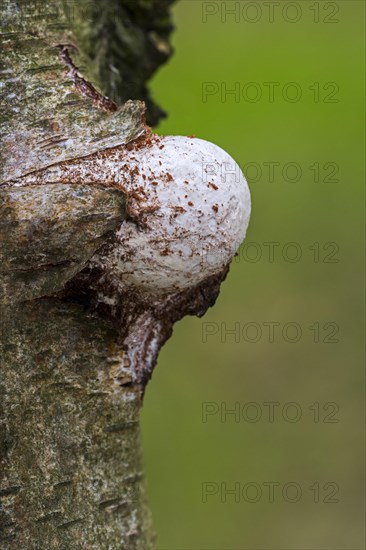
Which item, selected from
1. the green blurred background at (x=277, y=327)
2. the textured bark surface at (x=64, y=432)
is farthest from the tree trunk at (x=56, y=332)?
the green blurred background at (x=277, y=327)

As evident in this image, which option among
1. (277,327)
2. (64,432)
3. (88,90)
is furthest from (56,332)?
(277,327)

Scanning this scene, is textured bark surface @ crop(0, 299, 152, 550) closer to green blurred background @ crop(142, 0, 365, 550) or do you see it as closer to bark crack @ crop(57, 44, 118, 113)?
bark crack @ crop(57, 44, 118, 113)

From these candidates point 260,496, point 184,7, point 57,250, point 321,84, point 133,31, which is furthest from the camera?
point 184,7

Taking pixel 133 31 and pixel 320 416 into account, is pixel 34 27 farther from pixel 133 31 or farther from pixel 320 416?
pixel 320 416

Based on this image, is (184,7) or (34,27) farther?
(184,7)

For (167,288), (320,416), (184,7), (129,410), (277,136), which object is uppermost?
(184,7)

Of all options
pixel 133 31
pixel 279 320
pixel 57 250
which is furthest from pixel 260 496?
pixel 57 250
